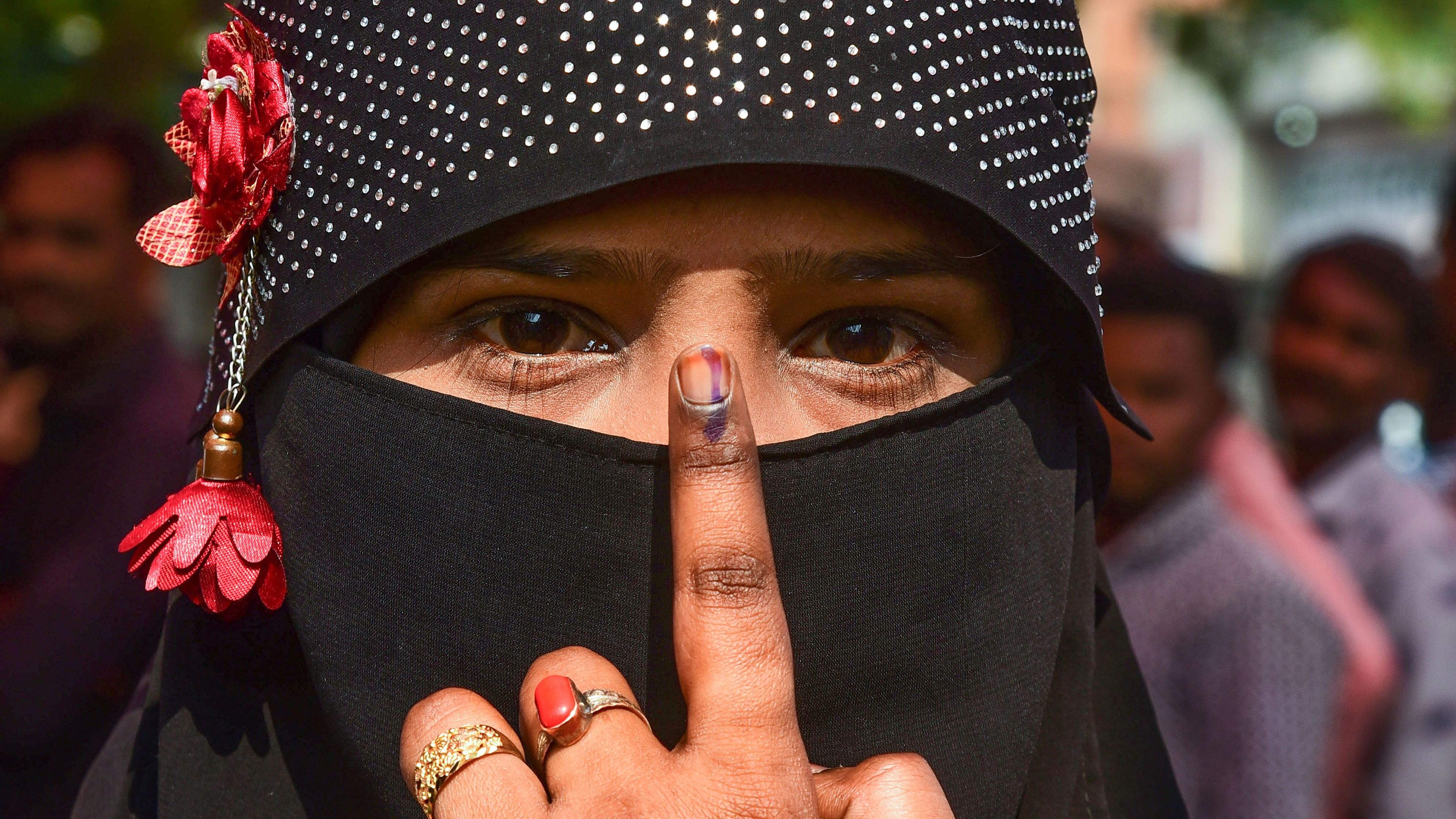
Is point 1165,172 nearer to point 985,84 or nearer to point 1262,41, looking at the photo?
point 1262,41

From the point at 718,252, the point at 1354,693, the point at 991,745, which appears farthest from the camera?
the point at 1354,693

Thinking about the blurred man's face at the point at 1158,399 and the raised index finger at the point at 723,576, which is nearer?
the raised index finger at the point at 723,576

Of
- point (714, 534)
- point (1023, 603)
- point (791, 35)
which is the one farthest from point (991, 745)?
point (791, 35)

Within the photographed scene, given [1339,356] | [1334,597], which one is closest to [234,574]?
[1334,597]

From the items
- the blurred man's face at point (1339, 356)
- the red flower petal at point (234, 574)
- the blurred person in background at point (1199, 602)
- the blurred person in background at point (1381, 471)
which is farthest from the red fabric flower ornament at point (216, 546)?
the blurred man's face at point (1339, 356)

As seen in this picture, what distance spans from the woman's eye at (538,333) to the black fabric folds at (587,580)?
0.11 metres

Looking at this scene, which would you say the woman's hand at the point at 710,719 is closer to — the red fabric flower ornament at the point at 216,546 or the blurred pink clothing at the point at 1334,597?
the red fabric flower ornament at the point at 216,546

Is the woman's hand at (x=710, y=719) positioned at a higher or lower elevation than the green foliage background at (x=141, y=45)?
lower

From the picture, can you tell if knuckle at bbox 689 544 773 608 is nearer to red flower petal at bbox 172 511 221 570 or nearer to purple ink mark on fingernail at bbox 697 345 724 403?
purple ink mark on fingernail at bbox 697 345 724 403

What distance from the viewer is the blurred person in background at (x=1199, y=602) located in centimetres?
369

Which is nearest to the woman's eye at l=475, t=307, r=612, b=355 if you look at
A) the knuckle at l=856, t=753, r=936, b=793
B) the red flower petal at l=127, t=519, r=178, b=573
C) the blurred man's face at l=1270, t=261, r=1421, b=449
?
the red flower petal at l=127, t=519, r=178, b=573

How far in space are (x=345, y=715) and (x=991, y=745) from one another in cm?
75

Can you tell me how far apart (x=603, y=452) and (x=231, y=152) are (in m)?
0.61

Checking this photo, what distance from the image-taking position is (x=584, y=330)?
1.48 metres
